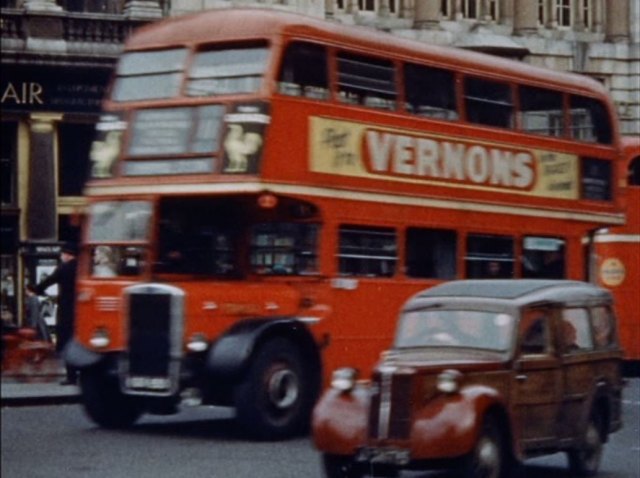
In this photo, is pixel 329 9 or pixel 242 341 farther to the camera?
pixel 329 9

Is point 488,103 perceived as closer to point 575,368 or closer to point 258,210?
point 258,210

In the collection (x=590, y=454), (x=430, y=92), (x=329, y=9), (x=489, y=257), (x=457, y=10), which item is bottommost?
(x=590, y=454)

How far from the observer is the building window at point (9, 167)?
31891 millimetres

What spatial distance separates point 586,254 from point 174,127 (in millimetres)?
7914

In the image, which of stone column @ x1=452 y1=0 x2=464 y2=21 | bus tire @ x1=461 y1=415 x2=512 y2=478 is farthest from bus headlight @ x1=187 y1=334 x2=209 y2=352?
stone column @ x1=452 y1=0 x2=464 y2=21

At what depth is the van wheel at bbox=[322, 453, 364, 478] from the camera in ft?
39.2

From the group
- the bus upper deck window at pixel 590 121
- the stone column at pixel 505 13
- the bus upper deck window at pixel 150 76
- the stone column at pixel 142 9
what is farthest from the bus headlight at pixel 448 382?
A: the stone column at pixel 505 13

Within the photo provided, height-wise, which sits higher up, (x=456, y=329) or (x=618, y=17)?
(x=618, y=17)

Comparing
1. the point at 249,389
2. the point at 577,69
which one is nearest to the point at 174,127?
the point at 249,389

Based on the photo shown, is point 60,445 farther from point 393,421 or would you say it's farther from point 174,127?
point 393,421

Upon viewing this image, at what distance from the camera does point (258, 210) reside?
17.4 meters

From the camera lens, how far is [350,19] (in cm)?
3822

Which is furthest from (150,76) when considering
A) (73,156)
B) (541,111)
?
(73,156)

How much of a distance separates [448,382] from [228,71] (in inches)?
241
